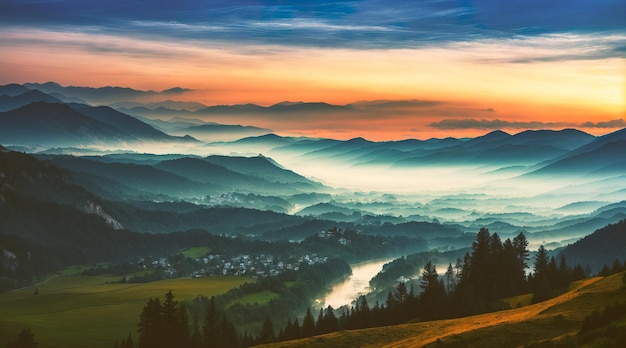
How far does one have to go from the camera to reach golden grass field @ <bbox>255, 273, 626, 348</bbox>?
2655 inches

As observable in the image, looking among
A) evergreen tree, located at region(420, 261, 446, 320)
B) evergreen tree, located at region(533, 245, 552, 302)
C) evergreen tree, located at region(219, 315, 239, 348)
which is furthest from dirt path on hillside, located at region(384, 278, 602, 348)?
evergreen tree, located at region(219, 315, 239, 348)

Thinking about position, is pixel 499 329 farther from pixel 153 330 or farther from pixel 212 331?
pixel 212 331

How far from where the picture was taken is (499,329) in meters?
69.5

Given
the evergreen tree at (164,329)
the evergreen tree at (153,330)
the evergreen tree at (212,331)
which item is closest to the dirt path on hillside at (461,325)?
the evergreen tree at (164,329)

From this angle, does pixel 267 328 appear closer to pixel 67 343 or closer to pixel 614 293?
pixel 67 343

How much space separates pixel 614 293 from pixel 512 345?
16.4m

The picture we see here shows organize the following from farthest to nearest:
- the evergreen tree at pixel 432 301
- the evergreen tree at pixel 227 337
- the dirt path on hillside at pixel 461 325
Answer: the evergreen tree at pixel 227 337 < the evergreen tree at pixel 432 301 < the dirt path on hillside at pixel 461 325

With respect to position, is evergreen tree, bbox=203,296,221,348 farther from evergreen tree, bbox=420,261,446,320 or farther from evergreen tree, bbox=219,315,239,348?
evergreen tree, bbox=420,261,446,320

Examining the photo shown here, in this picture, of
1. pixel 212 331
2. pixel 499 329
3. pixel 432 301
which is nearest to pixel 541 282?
pixel 432 301

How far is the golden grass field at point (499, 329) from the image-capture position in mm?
67438

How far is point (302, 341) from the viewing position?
85875mm

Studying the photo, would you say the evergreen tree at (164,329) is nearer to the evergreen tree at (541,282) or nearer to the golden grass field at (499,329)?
the golden grass field at (499,329)

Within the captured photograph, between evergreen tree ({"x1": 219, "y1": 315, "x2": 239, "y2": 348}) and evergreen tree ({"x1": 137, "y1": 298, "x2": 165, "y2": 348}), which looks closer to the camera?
evergreen tree ({"x1": 137, "y1": 298, "x2": 165, "y2": 348})

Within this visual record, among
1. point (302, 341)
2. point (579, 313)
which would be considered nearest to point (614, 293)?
point (579, 313)
